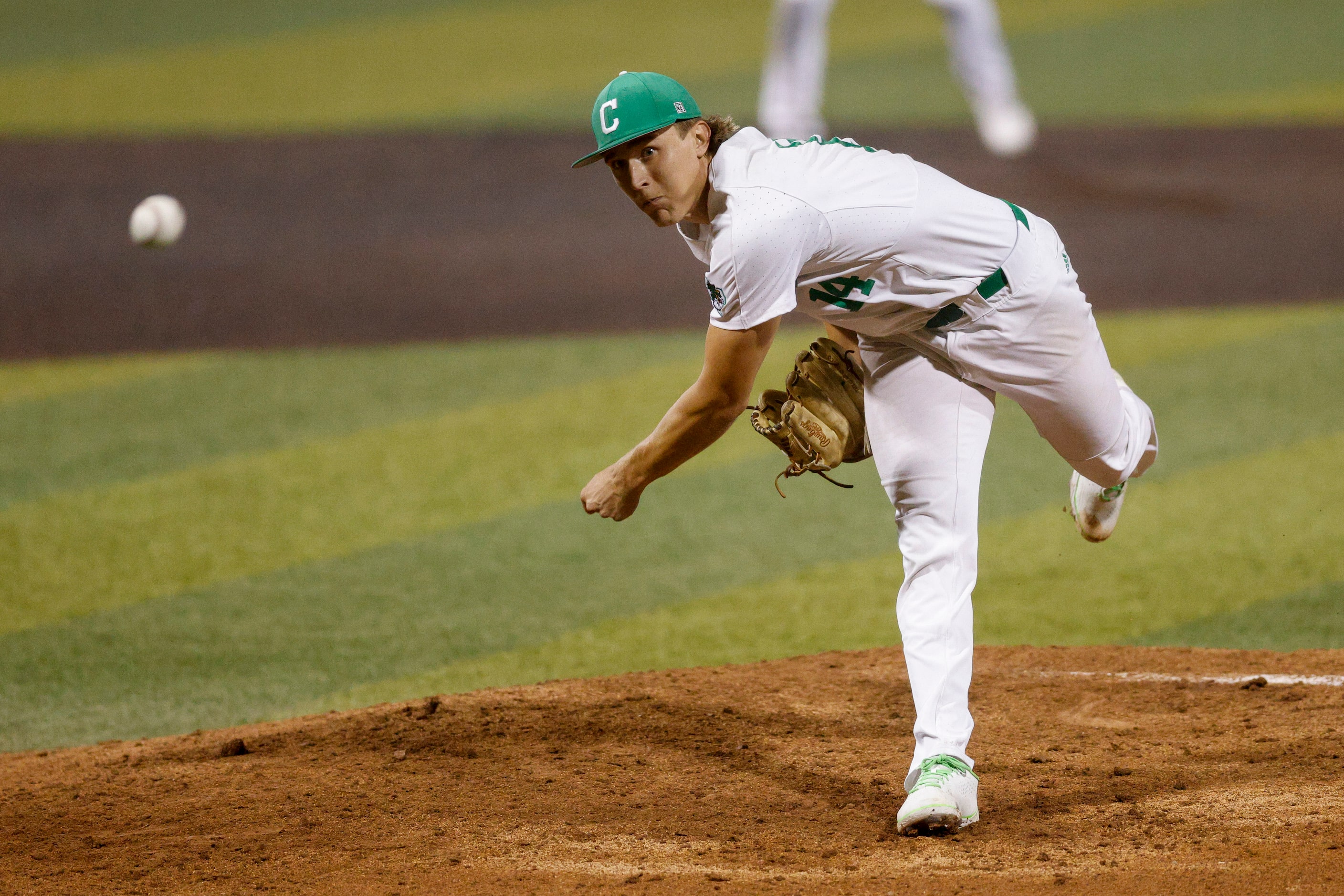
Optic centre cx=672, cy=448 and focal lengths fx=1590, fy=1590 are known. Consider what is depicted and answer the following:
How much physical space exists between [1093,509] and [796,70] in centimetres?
761

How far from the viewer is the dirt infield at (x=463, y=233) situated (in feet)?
31.0

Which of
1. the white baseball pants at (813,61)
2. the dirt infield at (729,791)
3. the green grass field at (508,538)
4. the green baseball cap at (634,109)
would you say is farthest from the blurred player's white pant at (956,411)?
the white baseball pants at (813,61)

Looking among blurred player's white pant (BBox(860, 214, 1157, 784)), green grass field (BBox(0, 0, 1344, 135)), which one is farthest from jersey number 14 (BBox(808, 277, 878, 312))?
green grass field (BBox(0, 0, 1344, 135))

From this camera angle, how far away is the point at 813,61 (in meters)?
11.7

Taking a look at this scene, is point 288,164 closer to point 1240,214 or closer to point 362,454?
point 362,454

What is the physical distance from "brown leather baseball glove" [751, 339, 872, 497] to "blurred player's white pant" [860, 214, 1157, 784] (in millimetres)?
81

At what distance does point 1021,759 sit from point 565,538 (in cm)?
266

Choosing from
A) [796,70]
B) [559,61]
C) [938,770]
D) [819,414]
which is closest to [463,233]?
[796,70]

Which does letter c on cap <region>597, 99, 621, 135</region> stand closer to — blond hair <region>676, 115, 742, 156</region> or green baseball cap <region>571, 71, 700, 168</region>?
green baseball cap <region>571, 71, 700, 168</region>

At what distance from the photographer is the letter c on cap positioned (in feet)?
11.5

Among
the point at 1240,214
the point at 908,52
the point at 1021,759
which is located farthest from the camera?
the point at 908,52

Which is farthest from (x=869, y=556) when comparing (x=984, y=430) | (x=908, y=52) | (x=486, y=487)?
(x=908, y=52)

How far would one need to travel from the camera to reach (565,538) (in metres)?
6.42

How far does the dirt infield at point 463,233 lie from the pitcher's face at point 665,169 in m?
5.60
